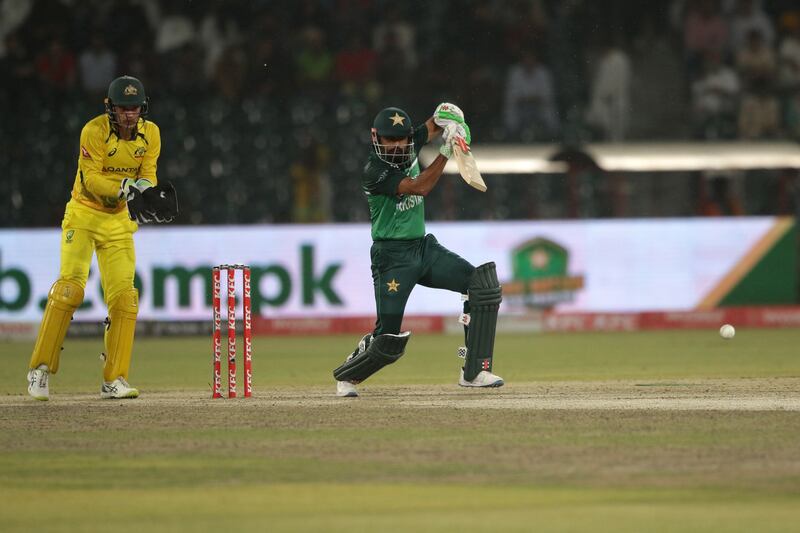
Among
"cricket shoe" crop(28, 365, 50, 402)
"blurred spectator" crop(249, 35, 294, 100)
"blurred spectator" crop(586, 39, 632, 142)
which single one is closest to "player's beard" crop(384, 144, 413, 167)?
"cricket shoe" crop(28, 365, 50, 402)

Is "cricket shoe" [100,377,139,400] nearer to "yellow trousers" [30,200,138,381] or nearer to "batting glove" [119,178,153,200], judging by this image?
→ "yellow trousers" [30,200,138,381]

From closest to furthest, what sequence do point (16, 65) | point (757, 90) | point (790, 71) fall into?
point (757, 90) < point (16, 65) < point (790, 71)

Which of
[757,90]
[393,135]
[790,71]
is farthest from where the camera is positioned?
[790,71]

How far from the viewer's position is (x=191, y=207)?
16.1 m

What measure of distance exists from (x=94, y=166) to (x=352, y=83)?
9.33m

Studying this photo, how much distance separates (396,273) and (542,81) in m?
9.16

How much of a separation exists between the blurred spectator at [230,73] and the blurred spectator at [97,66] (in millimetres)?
1255

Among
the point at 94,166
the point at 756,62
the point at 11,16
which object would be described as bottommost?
the point at 94,166

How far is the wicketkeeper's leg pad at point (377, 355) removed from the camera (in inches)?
322

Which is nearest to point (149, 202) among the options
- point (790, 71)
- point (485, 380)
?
point (485, 380)

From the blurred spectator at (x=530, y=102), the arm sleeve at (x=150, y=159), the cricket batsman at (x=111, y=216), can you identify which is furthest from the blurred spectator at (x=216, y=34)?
the cricket batsman at (x=111, y=216)

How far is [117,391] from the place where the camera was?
333 inches

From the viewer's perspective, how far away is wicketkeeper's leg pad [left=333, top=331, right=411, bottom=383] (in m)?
8.18

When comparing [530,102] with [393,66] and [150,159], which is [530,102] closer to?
[393,66]
